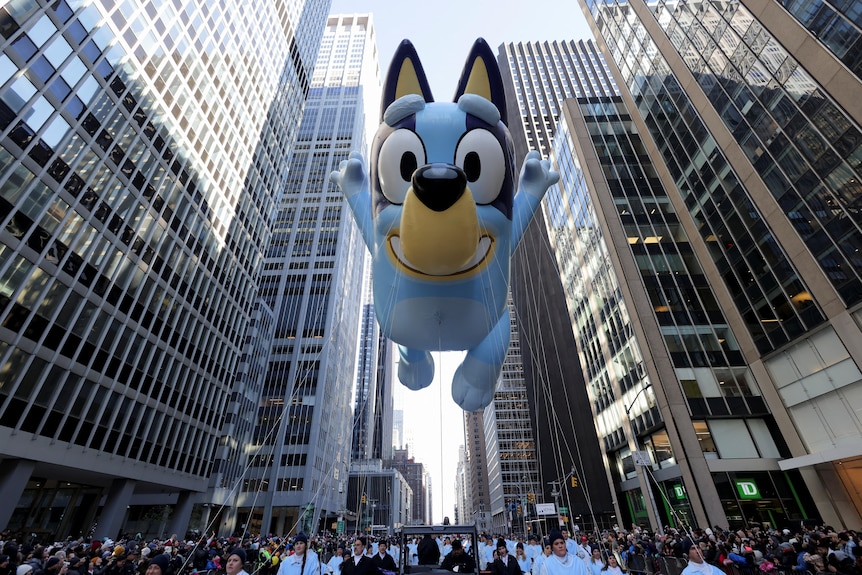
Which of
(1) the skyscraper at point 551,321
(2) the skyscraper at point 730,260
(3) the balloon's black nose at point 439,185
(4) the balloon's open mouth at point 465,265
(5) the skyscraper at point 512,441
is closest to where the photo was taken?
(3) the balloon's black nose at point 439,185

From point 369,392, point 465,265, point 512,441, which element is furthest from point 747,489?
point 369,392

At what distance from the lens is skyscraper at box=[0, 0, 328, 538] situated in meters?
17.6

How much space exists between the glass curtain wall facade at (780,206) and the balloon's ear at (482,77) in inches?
729

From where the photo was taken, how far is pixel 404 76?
5.71m

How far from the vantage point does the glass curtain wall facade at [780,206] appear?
16703mm

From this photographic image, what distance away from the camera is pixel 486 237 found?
15.9ft

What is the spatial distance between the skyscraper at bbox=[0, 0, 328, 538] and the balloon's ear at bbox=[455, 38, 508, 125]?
841 inches

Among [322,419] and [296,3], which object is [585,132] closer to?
[296,3]

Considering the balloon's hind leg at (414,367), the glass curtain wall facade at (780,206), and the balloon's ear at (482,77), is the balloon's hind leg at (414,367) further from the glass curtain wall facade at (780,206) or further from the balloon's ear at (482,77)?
the glass curtain wall facade at (780,206)

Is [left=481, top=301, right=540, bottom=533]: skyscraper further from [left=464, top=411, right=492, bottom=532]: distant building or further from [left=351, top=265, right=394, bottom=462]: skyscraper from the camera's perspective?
[left=464, top=411, right=492, bottom=532]: distant building

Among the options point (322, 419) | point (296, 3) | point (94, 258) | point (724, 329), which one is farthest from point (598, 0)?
point (322, 419)

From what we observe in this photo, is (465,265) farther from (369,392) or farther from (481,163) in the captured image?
(369,392)

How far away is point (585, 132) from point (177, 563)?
1467 inches

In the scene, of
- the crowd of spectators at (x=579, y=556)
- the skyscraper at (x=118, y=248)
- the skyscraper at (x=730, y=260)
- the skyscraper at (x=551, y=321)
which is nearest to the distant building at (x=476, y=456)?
the skyscraper at (x=551, y=321)
